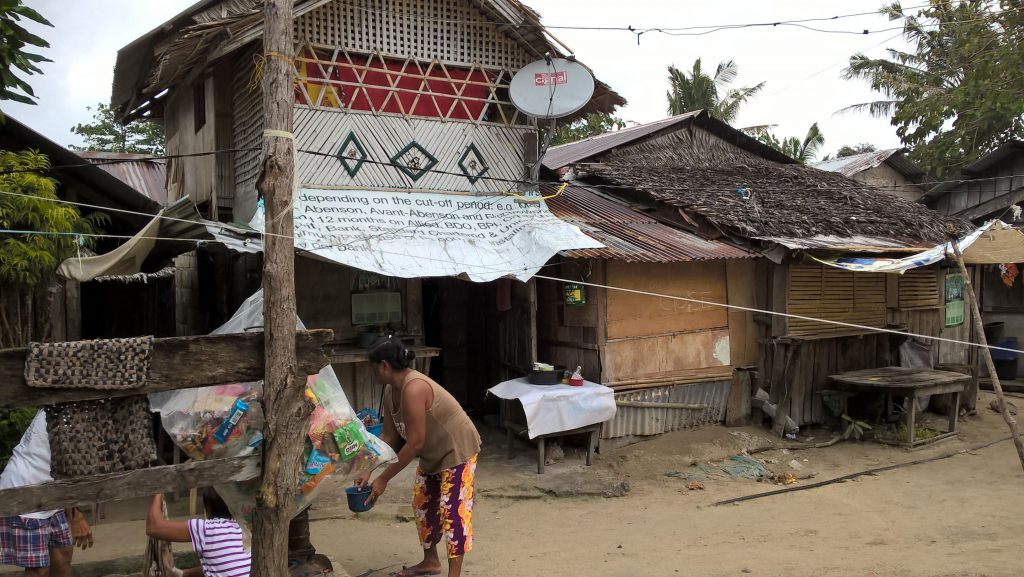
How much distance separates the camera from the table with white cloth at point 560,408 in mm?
8148

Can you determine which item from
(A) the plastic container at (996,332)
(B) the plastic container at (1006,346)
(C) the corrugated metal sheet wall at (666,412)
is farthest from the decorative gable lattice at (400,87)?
(A) the plastic container at (996,332)

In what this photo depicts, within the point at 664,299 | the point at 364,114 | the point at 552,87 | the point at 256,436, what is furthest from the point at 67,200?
the point at 664,299

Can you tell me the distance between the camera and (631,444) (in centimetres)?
938

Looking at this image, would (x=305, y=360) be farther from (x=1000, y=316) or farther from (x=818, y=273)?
(x=1000, y=316)

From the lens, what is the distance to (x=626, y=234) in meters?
9.59

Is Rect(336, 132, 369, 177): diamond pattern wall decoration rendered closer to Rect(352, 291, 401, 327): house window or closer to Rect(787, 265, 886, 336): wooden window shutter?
Rect(352, 291, 401, 327): house window

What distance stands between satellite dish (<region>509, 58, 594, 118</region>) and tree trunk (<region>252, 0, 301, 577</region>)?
18.0 feet

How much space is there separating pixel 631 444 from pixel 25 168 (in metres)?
7.18

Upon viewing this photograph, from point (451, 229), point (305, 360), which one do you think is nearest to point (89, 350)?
point (305, 360)

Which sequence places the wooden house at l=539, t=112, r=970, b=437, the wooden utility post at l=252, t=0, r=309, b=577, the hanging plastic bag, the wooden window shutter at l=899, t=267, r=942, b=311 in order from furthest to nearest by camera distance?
the wooden window shutter at l=899, t=267, r=942, b=311 < the wooden house at l=539, t=112, r=970, b=437 < the hanging plastic bag < the wooden utility post at l=252, t=0, r=309, b=577

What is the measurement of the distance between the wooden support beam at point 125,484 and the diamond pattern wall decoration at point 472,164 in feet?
20.6

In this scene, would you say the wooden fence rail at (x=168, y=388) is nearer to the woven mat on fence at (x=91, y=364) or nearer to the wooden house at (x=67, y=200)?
the woven mat on fence at (x=91, y=364)

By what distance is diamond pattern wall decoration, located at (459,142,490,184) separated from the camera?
31.1 feet

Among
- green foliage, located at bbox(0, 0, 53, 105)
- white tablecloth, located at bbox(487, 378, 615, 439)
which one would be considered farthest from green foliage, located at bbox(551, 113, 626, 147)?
green foliage, located at bbox(0, 0, 53, 105)
